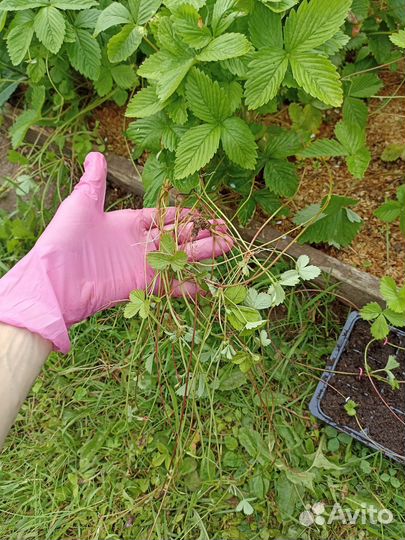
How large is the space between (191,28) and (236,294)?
0.56 m

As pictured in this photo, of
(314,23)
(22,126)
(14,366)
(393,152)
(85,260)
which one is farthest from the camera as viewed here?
(22,126)

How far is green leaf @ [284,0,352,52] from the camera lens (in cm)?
96

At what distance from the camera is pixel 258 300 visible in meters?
1.17

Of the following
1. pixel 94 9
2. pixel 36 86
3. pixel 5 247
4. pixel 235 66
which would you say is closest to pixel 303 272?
pixel 235 66

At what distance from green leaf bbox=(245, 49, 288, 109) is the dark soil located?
0.83 metres

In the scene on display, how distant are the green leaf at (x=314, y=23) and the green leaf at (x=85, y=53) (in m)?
0.69

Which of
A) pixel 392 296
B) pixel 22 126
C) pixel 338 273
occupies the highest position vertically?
pixel 22 126

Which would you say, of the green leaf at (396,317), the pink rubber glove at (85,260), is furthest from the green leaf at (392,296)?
the pink rubber glove at (85,260)

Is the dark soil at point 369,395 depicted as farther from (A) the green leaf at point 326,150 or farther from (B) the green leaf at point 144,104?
(B) the green leaf at point 144,104

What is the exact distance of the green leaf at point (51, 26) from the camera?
1370mm

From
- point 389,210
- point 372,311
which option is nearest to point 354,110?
point 389,210

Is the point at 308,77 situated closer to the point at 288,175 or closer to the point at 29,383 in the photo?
the point at 288,175

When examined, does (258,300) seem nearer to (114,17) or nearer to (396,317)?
(396,317)

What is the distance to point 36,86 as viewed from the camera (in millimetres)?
1737
